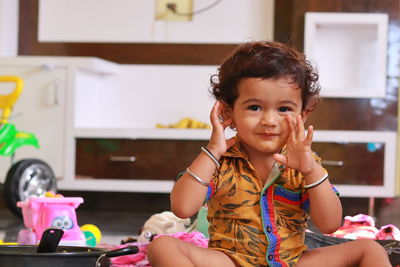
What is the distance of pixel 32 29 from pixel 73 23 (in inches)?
8.5

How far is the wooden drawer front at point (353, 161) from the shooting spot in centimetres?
319

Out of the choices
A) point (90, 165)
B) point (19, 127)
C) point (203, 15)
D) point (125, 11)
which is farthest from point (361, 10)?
point (19, 127)

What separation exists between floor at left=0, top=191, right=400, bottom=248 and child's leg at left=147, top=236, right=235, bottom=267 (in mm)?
1558

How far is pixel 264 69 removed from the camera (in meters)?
1.20

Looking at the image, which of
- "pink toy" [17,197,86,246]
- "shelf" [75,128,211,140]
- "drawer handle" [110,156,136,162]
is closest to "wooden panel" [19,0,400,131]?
"shelf" [75,128,211,140]

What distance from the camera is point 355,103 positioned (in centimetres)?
328

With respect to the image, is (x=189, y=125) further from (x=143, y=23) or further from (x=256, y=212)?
(x=256, y=212)

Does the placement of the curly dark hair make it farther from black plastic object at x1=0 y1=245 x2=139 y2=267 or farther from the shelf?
the shelf

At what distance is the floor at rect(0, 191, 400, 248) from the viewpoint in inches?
114

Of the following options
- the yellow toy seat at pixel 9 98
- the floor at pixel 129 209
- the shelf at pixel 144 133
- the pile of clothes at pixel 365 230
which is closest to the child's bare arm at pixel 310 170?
the pile of clothes at pixel 365 230

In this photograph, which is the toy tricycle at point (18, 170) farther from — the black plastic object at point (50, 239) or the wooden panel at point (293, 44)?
the black plastic object at point (50, 239)

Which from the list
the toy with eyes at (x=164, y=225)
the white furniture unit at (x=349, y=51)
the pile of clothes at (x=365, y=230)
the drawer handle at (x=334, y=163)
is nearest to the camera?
the pile of clothes at (x=365, y=230)

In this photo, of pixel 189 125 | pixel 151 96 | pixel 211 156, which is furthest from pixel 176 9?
pixel 211 156

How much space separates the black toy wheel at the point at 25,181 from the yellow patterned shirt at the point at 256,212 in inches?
64.4
